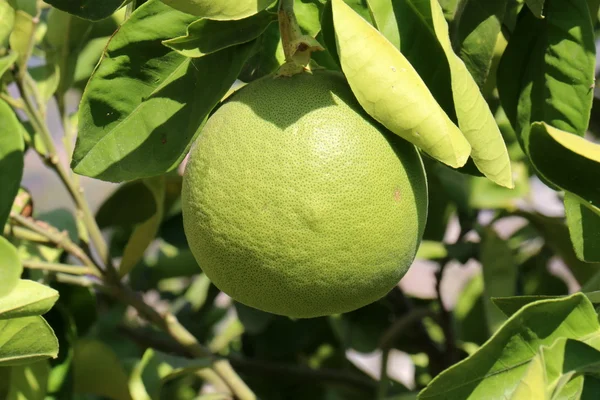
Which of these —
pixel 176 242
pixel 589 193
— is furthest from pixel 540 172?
pixel 176 242

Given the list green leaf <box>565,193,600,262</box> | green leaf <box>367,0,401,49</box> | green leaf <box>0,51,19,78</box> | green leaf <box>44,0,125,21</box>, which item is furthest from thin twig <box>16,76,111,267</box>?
green leaf <box>565,193,600,262</box>

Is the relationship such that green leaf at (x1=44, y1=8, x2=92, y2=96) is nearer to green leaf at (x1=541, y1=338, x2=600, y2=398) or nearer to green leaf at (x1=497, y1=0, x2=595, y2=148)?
green leaf at (x1=497, y1=0, x2=595, y2=148)

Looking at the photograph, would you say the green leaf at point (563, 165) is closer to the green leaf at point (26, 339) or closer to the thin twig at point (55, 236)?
the green leaf at point (26, 339)

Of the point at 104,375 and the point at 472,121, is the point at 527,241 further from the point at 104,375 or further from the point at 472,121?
the point at 472,121

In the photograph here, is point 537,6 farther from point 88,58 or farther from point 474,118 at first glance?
point 88,58

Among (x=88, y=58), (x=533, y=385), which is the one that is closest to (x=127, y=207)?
(x=88, y=58)
